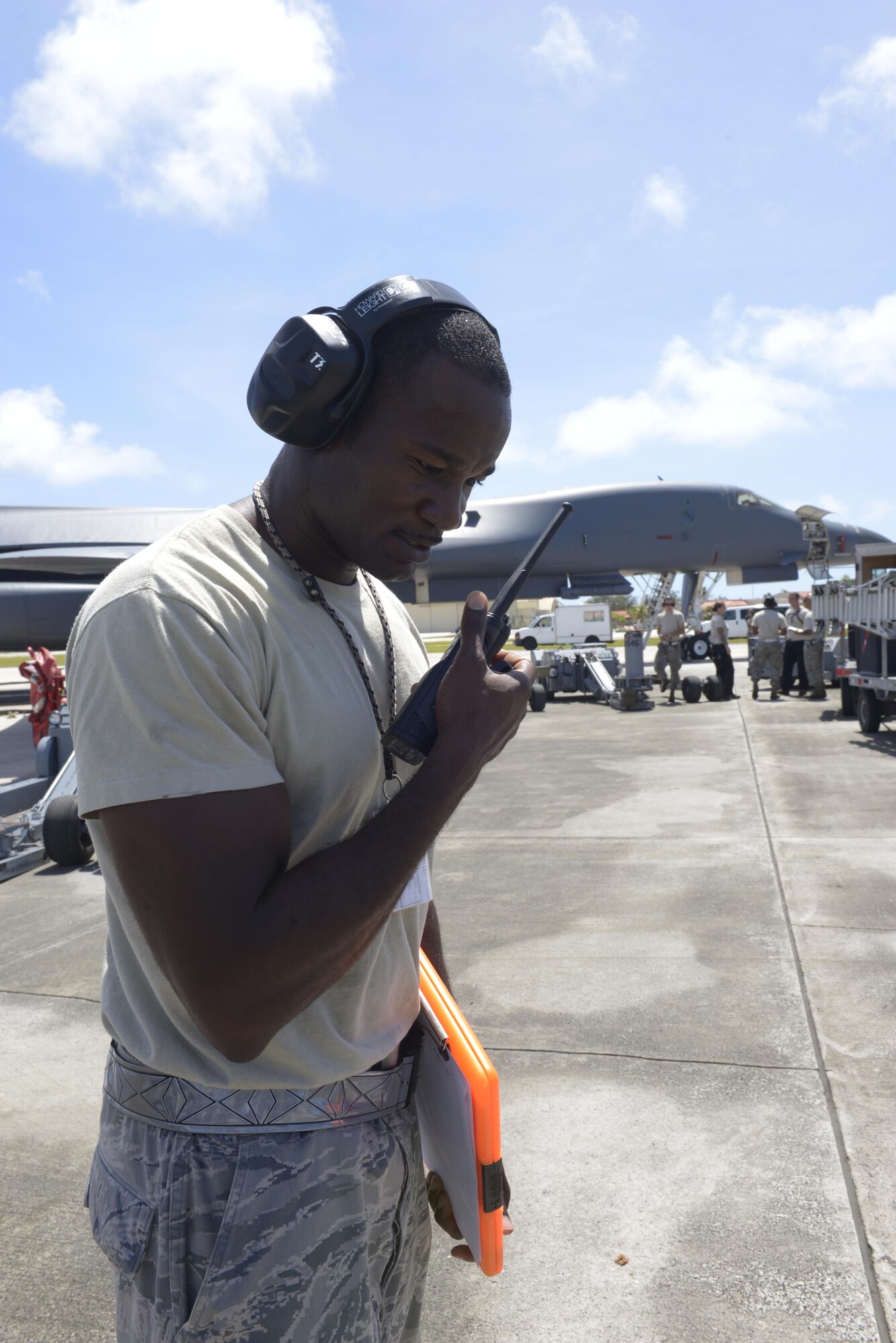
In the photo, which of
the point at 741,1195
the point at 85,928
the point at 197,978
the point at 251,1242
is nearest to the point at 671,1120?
the point at 741,1195

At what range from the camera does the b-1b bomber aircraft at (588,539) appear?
21547 millimetres

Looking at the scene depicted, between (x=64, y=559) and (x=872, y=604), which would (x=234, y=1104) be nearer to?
(x=872, y=604)

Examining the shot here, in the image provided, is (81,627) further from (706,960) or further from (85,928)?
(85,928)

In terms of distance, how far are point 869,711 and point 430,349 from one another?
34.5 feet

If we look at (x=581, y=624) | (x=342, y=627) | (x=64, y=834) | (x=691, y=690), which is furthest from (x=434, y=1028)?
(x=581, y=624)

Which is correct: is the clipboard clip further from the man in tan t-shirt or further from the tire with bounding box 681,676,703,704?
the tire with bounding box 681,676,703,704

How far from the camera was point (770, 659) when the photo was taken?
625 inches

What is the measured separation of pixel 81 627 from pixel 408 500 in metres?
0.42

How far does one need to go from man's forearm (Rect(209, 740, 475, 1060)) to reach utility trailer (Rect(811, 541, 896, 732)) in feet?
32.5

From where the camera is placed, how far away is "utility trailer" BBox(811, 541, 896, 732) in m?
10.1

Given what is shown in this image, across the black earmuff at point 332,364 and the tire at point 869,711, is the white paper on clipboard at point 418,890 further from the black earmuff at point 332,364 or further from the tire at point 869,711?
the tire at point 869,711

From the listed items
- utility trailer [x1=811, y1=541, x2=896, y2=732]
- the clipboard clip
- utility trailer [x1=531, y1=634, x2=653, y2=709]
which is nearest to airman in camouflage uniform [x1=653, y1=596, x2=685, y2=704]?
utility trailer [x1=531, y1=634, x2=653, y2=709]

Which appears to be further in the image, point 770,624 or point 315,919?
point 770,624

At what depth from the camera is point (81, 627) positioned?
105 cm
